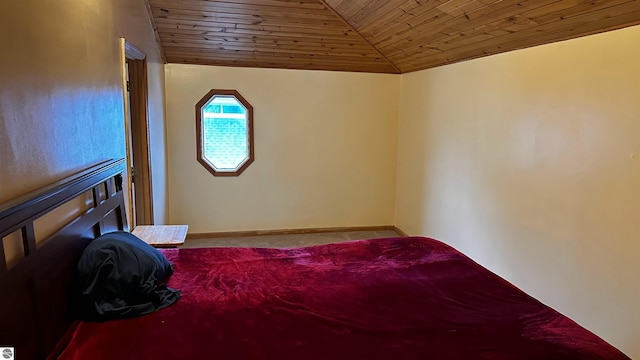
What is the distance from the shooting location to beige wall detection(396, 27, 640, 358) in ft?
7.45

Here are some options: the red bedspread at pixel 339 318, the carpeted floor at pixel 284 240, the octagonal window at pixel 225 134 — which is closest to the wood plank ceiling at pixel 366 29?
the octagonal window at pixel 225 134

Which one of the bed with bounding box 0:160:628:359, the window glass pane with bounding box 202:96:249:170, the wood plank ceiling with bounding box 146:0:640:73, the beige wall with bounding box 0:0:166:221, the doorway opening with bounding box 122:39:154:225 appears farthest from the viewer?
the window glass pane with bounding box 202:96:249:170

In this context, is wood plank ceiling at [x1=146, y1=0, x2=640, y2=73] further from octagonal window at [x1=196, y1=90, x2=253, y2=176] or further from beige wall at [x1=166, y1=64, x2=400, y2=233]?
octagonal window at [x1=196, y1=90, x2=253, y2=176]

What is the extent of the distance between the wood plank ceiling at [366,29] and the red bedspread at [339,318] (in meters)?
1.58

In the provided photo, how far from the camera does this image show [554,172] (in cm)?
276

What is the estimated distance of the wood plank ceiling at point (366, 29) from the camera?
2490 mm

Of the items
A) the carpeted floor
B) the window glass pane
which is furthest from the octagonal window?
the carpeted floor

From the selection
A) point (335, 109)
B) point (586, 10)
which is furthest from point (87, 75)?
point (335, 109)

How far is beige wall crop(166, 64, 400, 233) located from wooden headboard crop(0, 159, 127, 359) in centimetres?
279

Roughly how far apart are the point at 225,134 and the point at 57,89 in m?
3.17

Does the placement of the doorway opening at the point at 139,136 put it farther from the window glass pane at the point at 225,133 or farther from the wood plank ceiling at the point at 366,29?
the window glass pane at the point at 225,133

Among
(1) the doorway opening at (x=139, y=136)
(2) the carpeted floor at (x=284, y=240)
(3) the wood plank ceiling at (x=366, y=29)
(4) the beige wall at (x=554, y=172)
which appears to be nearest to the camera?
(4) the beige wall at (x=554, y=172)

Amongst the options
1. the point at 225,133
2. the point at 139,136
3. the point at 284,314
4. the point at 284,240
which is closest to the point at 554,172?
the point at 284,314

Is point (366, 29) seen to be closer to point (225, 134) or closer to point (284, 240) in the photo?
point (225, 134)
